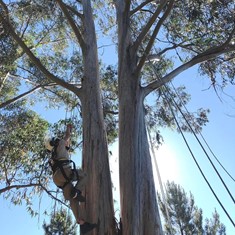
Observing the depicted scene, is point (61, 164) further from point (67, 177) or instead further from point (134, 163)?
point (134, 163)

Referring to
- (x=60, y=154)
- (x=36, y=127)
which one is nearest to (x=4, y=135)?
(x=36, y=127)

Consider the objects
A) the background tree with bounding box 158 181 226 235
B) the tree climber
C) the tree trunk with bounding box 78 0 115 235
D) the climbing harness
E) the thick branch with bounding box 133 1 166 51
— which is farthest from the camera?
the background tree with bounding box 158 181 226 235

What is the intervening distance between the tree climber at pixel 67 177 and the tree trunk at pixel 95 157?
0.08m

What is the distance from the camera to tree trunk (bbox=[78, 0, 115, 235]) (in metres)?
3.31

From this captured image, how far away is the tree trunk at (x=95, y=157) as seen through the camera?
10.9 feet

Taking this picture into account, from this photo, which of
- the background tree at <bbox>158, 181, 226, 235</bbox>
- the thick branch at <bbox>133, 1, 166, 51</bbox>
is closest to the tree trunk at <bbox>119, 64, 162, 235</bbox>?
the thick branch at <bbox>133, 1, 166, 51</bbox>

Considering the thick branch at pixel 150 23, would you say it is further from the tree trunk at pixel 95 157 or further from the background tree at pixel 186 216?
the background tree at pixel 186 216

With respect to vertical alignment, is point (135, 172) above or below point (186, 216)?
below

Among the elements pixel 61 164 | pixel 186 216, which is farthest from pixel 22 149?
pixel 186 216

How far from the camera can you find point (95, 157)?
3.67 metres

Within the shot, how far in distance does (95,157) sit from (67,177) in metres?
0.45

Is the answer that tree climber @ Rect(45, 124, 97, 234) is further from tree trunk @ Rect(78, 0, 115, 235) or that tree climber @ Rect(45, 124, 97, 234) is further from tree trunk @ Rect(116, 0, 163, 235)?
tree trunk @ Rect(116, 0, 163, 235)

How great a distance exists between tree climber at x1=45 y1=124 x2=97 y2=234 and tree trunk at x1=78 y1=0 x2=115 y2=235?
76 millimetres

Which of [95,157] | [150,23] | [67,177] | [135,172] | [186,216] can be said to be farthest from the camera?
[186,216]
